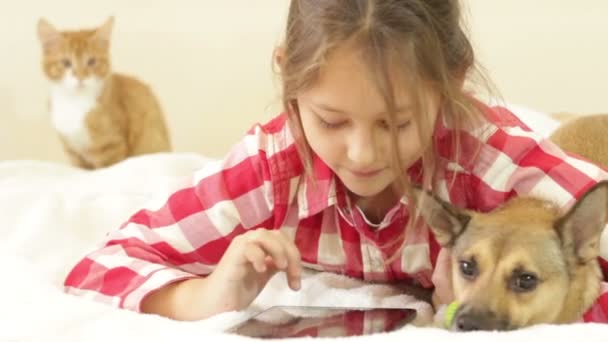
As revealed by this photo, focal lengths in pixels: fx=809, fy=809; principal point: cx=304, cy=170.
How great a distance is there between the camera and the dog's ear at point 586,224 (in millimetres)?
1107

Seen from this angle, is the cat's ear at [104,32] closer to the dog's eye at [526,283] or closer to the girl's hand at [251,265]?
the girl's hand at [251,265]

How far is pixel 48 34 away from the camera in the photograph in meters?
2.23

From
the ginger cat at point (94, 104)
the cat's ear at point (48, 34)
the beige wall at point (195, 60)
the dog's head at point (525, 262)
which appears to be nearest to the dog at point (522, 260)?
the dog's head at point (525, 262)

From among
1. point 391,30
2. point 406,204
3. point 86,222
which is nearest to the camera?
point 391,30

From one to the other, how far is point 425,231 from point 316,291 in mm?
209

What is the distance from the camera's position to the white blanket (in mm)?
1007

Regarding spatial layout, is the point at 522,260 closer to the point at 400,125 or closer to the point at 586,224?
the point at 586,224

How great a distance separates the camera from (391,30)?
3.60 ft

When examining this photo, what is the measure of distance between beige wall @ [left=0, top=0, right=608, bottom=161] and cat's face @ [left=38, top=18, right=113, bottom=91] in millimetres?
301

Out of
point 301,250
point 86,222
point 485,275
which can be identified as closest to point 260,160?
point 301,250

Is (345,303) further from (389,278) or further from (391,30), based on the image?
(391,30)

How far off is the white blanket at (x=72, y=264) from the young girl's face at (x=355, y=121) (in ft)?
0.76

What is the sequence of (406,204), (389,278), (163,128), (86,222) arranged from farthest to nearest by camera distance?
1. (163,128)
2. (86,222)
3. (389,278)
4. (406,204)

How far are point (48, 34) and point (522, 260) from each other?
5.11 feet
